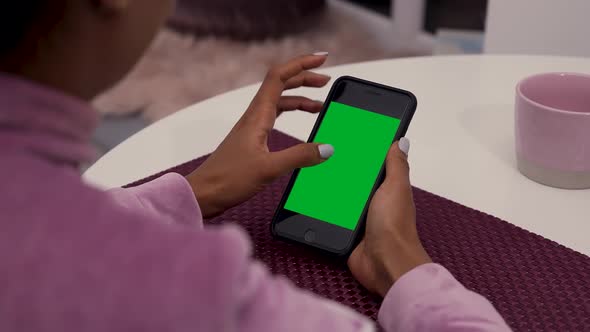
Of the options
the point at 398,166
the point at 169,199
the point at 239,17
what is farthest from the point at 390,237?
the point at 239,17

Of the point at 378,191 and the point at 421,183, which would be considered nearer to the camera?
the point at 378,191

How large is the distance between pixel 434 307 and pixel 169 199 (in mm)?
240

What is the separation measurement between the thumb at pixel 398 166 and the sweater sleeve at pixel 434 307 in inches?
4.2

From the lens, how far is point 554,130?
68 centimetres

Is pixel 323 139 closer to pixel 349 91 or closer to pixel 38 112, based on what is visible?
pixel 349 91

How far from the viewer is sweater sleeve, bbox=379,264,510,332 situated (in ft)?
1.55

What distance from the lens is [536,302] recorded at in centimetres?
57

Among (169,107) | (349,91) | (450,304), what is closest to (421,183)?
(349,91)

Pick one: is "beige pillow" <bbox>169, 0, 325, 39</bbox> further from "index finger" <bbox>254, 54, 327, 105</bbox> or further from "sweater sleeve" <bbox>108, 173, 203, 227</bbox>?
"sweater sleeve" <bbox>108, 173, 203, 227</bbox>

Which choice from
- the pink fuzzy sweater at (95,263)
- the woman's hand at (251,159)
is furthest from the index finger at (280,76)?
the pink fuzzy sweater at (95,263)

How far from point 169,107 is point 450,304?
1525mm

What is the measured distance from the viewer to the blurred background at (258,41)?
6.44ft

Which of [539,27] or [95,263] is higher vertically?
[95,263]

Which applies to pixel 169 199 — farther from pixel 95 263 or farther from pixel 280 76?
pixel 95 263
